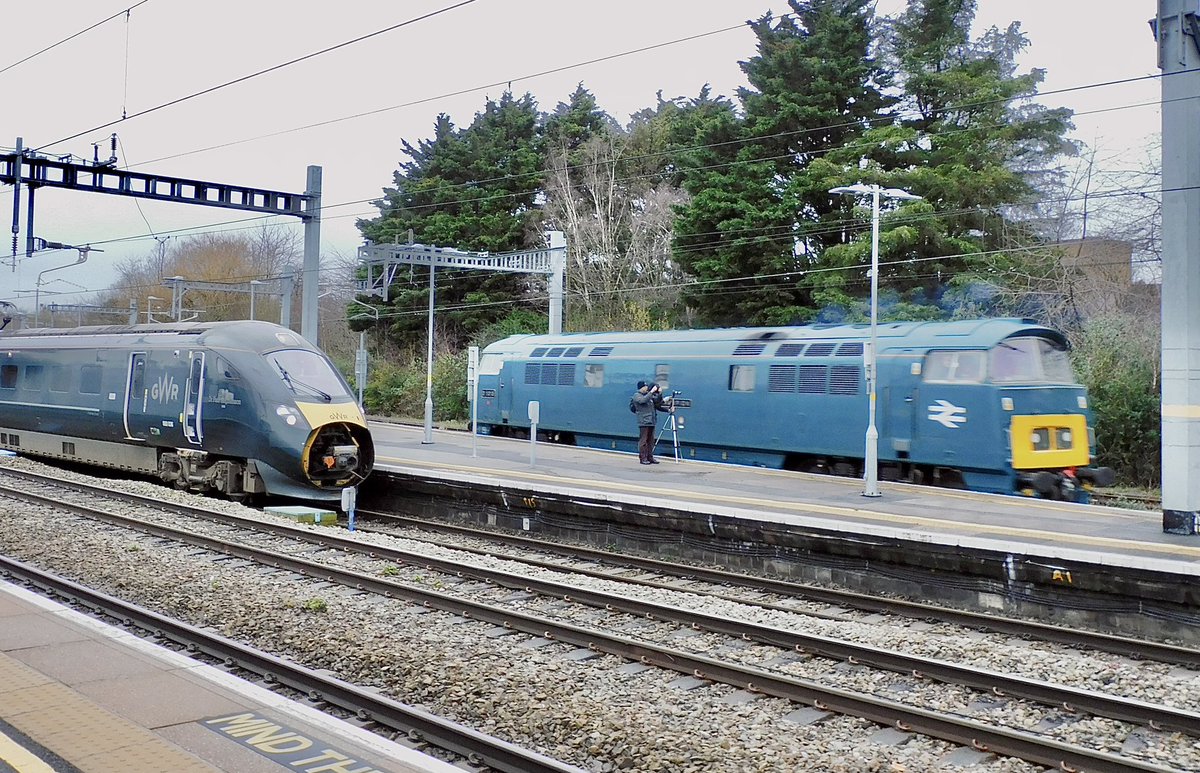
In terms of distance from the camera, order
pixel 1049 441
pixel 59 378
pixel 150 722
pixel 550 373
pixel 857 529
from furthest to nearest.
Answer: pixel 550 373 < pixel 59 378 < pixel 1049 441 < pixel 857 529 < pixel 150 722

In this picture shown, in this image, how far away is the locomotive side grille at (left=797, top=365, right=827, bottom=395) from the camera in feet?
63.7

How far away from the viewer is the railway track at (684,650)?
6605 millimetres

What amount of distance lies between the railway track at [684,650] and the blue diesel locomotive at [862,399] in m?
8.78

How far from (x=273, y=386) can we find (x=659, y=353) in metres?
9.60

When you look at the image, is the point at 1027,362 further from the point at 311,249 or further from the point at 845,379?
the point at 311,249

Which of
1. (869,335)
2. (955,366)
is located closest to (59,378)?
(869,335)

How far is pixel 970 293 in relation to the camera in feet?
93.8

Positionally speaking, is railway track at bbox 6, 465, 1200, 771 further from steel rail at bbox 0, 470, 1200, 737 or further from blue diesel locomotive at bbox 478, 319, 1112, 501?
blue diesel locomotive at bbox 478, 319, 1112, 501

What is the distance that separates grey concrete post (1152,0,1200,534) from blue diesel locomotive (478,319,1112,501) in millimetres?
3660

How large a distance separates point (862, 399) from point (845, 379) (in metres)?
0.55

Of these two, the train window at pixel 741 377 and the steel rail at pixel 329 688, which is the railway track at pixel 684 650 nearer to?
the steel rail at pixel 329 688

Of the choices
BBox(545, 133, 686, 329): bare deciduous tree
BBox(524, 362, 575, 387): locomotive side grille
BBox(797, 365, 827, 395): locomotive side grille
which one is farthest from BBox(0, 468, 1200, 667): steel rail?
BBox(545, 133, 686, 329): bare deciduous tree

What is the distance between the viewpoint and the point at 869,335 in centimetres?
1912

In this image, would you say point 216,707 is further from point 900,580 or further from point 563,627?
point 900,580
